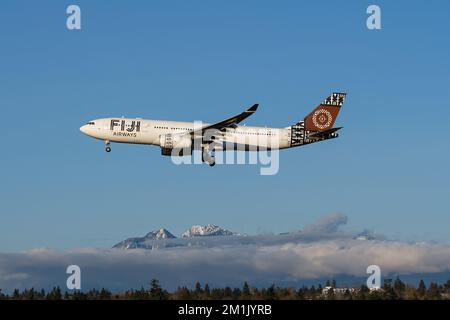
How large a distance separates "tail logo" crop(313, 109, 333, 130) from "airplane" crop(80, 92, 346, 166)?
6403 mm

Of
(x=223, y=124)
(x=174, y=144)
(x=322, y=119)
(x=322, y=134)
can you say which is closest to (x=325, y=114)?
(x=322, y=119)

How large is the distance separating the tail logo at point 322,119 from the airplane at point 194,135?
640cm

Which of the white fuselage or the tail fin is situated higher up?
the tail fin

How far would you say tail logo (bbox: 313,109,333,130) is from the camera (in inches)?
4518

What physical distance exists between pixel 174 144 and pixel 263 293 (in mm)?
27962

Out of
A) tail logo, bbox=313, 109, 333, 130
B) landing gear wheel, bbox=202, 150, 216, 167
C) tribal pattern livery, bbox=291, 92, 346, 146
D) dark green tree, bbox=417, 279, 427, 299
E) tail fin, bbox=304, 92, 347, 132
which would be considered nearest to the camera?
landing gear wheel, bbox=202, 150, 216, 167

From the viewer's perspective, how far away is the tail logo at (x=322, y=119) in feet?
376

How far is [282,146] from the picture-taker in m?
109

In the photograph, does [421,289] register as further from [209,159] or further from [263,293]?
[209,159]

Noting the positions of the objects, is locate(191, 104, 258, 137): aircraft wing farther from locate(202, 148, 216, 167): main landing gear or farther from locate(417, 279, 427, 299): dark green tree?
locate(417, 279, 427, 299): dark green tree

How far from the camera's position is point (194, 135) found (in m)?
101

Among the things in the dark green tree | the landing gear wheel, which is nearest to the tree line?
the dark green tree
